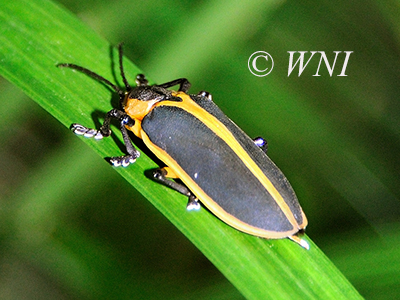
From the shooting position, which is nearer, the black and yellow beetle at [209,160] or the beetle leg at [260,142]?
the black and yellow beetle at [209,160]

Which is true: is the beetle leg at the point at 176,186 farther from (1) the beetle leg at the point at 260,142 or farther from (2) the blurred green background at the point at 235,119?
(2) the blurred green background at the point at 235,119

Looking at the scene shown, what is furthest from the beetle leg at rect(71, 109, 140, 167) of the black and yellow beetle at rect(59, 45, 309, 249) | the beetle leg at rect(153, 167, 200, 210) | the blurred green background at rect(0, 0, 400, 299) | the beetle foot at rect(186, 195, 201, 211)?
the blurred green background at rect(0, 0, 400, 299)

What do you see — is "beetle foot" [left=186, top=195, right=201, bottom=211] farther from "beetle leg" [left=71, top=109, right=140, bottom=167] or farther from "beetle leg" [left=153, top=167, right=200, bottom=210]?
"beetle leg" [left=71, top=109, right=140, bottom=167]

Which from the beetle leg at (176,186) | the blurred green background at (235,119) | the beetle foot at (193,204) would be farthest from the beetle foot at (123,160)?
the blurred green background at (235,119)

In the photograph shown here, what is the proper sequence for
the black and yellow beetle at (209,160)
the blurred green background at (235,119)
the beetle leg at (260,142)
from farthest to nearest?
the blurred green background at (235,119) → the beetle leg at (260,142) → the black and yellow beetle at (209,160)

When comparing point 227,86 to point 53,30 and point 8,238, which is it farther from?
point 8,238

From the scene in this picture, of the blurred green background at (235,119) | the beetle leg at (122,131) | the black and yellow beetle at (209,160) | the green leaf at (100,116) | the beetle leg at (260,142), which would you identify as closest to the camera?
the green leaf at (100,116)

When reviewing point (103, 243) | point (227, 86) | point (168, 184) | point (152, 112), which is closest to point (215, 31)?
point (227, 86)

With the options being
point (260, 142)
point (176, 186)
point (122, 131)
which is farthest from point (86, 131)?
point (260, 142)
